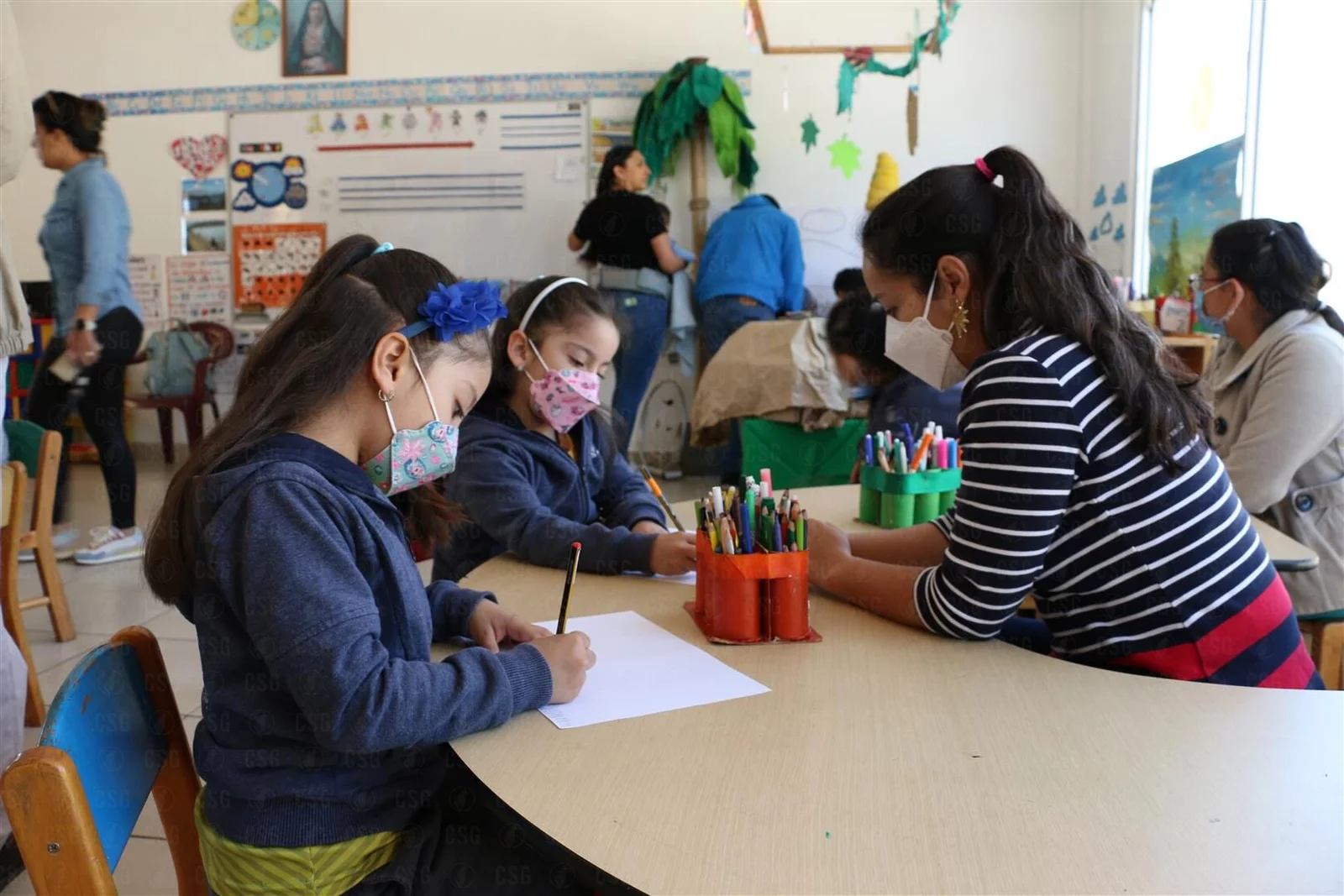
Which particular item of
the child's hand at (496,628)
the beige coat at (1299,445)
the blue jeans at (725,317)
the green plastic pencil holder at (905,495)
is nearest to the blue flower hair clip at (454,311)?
the child's hand at (496,628)

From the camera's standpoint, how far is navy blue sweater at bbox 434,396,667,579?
1364 mm

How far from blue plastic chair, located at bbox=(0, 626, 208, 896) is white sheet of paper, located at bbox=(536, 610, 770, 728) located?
0.36 m

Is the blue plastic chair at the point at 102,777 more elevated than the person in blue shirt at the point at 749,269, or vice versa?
the person in blue shirt at the point at 749,269

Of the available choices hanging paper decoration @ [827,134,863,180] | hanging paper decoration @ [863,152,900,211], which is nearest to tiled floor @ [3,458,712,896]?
hanging paper decoration @ [863,152,900,211]

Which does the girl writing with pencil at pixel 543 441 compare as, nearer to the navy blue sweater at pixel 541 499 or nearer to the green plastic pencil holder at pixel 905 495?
the navy blue sweater at pixel 541 499

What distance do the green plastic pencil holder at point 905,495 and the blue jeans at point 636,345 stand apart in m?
3.24

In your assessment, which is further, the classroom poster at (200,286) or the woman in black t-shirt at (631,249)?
the classroom poster at (200,286)

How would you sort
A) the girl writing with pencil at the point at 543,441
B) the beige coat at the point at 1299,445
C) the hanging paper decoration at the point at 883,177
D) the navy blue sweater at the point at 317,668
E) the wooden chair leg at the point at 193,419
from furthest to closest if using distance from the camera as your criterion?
the wooden chair leg at the point at 193,419
the hanging paper decoration at the point at 883,177
the beige coat at the point at 1299,445
the girl writing with pencil at the point at 543,441
the navy blue sweater at the point at 317,668

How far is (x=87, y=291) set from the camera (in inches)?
133

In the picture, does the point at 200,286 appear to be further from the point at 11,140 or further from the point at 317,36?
the point at 11,140

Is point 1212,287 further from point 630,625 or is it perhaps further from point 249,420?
point 249,420

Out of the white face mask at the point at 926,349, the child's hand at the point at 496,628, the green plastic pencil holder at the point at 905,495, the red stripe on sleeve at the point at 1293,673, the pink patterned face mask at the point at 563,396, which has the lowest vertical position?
the red stripe on sleeve at the point at 1293,673

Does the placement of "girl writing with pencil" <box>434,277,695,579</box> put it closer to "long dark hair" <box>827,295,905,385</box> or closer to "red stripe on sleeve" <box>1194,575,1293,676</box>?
"red stripe on sleeve" <box>1194,575,1293,676</box>

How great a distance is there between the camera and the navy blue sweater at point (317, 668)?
810mm
